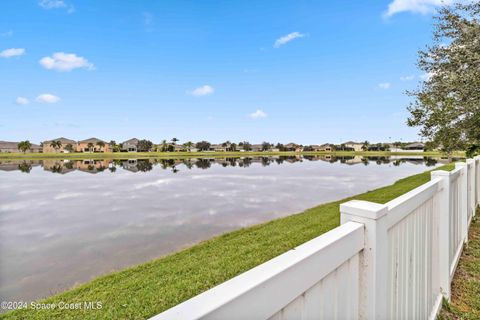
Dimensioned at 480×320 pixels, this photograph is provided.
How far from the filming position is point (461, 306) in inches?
133

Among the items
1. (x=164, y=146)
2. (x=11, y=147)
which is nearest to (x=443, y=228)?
(x=164, y=146)

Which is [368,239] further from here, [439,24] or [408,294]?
[439,24]

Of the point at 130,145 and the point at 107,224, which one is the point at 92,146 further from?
the point at 107,224

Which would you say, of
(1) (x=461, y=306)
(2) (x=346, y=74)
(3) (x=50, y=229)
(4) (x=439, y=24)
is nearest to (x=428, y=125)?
(4) (x=439, y=24)

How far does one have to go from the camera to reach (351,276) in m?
1.43

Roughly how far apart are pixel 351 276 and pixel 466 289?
3709 mm

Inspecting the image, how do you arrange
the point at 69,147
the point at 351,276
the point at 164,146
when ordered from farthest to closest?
the point at 164,146 < the point at 69,147 < the point at 351,276

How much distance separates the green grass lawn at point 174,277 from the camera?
13.6ft

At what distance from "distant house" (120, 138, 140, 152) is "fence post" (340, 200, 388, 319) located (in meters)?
128

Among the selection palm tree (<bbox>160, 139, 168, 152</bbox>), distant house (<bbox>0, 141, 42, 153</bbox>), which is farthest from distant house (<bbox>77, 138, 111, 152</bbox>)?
palm tree (<bbox>160, 139, 168, 152</bbox>)

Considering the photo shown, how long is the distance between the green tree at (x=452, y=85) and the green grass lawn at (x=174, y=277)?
613 cm

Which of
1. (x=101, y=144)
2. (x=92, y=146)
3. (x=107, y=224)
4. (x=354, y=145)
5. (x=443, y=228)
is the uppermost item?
(x=101, y=144)

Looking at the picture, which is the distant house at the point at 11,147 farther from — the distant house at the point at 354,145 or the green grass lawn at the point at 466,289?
the distant house at the point at 354,145

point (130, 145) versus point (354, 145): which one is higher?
point (130, 145)
